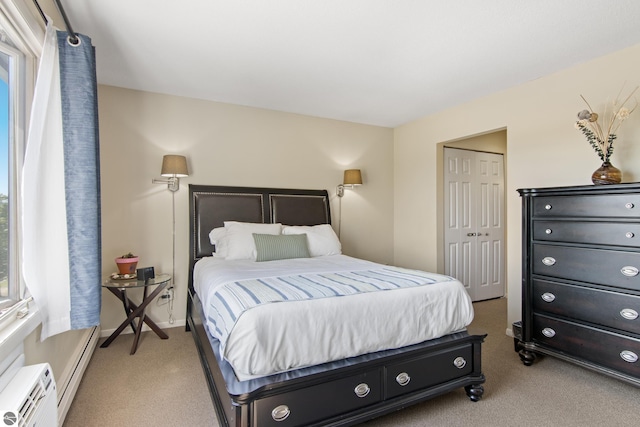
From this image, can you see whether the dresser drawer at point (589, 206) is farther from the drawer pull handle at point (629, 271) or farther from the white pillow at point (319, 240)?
the white pillow at point (319, 240)

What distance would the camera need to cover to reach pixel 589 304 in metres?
2.28

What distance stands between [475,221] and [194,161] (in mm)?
3761

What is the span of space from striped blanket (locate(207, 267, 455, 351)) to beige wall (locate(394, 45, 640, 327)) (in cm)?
167

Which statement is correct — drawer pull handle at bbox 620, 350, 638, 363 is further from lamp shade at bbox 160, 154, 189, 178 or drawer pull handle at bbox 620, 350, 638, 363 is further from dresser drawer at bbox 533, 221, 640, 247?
lamp shade at bbox 160, 154, 189, 178

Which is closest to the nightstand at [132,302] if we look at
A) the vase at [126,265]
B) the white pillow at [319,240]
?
the vase at [126,265]

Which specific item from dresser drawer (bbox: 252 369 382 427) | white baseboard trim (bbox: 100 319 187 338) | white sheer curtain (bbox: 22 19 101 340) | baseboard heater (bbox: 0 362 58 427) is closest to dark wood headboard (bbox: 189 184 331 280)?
white baseboard trim (bbox: 100 319 187 338)

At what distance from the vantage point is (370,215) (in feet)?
15.3

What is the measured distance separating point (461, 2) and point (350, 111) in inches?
84.4

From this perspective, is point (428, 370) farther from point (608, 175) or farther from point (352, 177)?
point (352, 177)

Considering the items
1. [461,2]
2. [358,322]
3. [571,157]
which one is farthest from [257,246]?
[571,157]

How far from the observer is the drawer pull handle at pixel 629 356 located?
6.73ft

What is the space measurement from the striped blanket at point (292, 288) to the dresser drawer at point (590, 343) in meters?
1.07

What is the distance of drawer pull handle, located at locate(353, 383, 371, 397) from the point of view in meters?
1.72

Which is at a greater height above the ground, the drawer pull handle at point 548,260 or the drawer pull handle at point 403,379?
the drawer pull handle at point 548,260
